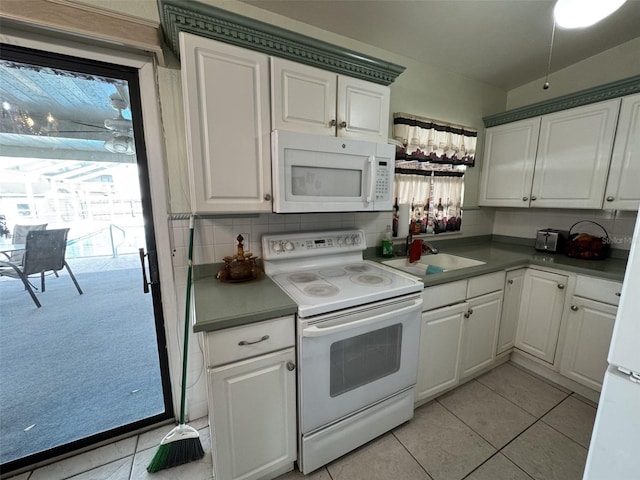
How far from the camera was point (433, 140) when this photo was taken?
2.24 meters

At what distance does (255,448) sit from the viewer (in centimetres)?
120

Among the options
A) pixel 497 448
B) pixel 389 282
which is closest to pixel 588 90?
pixel 389 282

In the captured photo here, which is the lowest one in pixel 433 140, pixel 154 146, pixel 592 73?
pixel 154 146

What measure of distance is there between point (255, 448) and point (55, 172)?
1.71 m

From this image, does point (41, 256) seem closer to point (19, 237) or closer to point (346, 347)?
point (19, 237)

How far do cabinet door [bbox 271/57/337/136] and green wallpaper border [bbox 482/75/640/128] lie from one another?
1.90m

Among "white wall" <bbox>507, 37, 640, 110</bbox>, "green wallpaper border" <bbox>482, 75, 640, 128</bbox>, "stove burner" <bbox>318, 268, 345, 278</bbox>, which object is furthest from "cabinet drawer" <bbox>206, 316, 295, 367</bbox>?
"white wall" <bbox>507, 37, 640, 110</bbox>

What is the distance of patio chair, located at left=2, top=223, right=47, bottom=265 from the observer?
1279mm

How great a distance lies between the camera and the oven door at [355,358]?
122 centimetres

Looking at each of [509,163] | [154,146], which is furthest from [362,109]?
[509,163]

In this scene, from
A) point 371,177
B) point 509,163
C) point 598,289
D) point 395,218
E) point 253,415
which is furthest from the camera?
point 509,163

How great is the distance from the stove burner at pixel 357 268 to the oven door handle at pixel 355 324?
40cm

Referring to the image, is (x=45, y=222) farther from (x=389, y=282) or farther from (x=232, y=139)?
(x=389, y=282)

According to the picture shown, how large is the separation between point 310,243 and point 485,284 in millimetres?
1298
